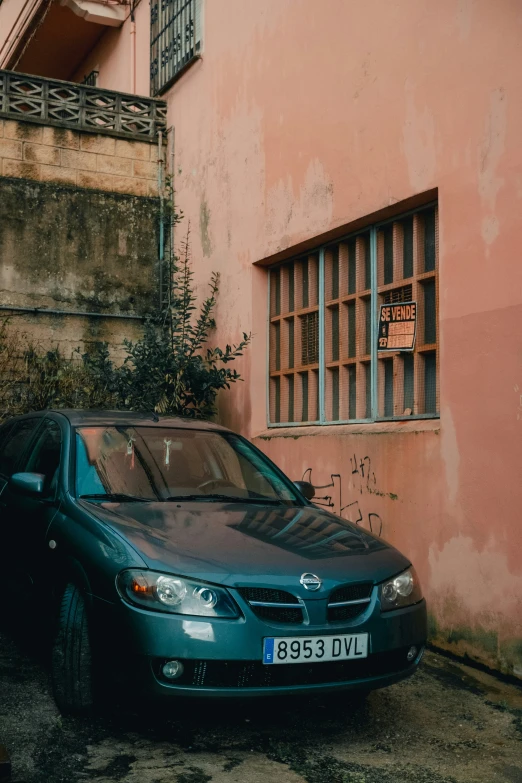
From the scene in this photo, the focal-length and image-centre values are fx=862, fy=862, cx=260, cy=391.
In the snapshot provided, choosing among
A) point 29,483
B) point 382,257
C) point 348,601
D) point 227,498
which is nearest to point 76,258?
point 382,257

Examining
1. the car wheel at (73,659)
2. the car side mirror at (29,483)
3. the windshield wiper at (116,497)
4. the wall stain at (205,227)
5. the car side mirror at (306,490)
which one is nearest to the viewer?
the car wheel at (73,659)

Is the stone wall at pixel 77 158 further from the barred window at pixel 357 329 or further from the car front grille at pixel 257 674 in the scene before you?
the car front grille at pixel 257 674

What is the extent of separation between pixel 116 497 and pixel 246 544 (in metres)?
0.88

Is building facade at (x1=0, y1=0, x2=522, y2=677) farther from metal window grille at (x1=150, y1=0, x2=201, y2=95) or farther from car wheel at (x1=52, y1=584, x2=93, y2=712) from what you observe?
car wheel at (x1=52, y1=584, x2=93, y2=712)

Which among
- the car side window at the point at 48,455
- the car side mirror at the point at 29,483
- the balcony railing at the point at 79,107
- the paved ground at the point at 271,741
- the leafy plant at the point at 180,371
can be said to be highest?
the balcony railing at the point at 79,107

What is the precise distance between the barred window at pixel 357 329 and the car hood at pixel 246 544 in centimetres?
216

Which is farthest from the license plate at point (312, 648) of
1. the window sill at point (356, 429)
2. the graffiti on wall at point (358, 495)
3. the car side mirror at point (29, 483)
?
the graffiti on wall at point (358, 495)

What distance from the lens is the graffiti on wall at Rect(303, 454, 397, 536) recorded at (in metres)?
6.67

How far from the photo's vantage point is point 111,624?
379 cm

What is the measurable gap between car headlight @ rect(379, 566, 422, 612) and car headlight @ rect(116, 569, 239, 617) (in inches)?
30.4

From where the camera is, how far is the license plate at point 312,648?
3.67 meters

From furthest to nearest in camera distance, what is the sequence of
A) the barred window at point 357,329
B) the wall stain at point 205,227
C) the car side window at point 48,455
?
the wall stain at point 205,227 → the barred window at point 357,329 → the car side window at point 48,455

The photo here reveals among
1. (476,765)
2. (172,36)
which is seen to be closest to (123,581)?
(476,765)

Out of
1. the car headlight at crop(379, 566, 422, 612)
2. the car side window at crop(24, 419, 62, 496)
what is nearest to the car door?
the car side window at crop(24, 419, 62, 496)
